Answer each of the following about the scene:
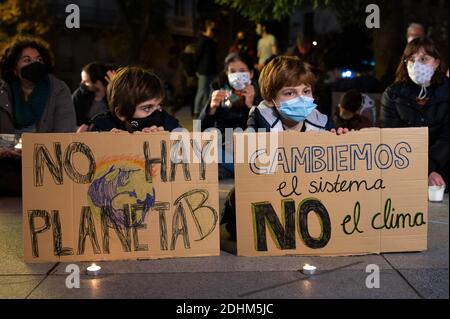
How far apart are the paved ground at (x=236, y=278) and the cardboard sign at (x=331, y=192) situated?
0.36ft

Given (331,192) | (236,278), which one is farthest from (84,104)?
(236,278)

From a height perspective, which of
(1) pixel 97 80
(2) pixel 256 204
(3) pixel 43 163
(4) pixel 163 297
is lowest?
(4) pixel 163 297

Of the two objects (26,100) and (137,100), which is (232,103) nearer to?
(26,100)

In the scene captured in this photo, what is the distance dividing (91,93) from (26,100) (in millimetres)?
1448

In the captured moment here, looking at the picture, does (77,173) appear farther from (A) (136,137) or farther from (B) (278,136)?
(B) (278,136)

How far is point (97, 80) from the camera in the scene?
7371mm

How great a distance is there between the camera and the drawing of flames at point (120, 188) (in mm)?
4184

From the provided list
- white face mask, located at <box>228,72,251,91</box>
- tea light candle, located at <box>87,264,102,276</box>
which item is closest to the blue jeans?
white face mask, located at <box>228,72,251,91</box>

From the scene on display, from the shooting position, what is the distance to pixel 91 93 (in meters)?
7.54

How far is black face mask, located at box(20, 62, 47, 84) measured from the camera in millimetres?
5941

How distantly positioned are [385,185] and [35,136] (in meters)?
2.18

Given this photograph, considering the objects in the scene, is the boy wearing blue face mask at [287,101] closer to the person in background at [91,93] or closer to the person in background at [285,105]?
the person in background at [285,105]

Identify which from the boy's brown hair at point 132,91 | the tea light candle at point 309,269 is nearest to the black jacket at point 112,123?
the boy's brown hair at point 132,91

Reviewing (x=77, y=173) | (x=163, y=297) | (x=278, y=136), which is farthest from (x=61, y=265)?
(x=278, y=136)
